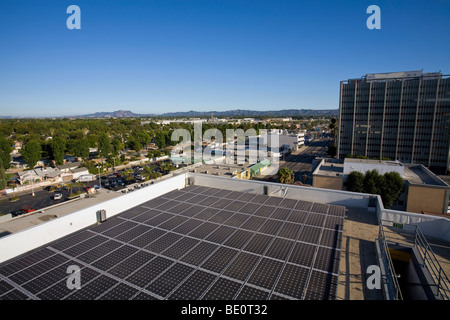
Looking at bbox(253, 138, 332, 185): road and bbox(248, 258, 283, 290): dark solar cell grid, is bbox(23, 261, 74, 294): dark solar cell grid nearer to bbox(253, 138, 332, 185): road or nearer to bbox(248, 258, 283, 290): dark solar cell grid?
bbox(248, 258, 283, 290): dark solar cell grid

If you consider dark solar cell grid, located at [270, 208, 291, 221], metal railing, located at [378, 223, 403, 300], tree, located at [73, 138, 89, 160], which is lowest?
tree, located at [73, 138, 89, 160]

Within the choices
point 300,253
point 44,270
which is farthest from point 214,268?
point 44,270

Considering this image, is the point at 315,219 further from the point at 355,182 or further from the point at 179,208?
the point at 355,182

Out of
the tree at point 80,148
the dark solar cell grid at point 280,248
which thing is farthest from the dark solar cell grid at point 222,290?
the tree at point 80,148

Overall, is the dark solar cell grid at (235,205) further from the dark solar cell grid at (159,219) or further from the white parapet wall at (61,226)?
the white parapet wall at (61,226)


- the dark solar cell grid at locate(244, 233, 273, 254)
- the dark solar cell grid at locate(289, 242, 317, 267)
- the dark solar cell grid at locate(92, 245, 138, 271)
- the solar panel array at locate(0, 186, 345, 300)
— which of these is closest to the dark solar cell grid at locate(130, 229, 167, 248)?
the solar panel array at locate(0, 186, 345, 300)

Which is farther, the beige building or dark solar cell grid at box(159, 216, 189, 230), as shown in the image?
the beige building
